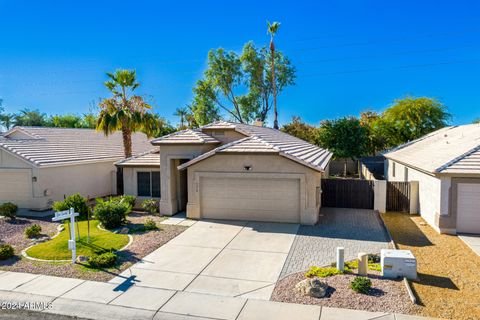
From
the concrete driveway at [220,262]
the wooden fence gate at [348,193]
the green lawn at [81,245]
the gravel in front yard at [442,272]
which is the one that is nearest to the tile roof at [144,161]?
the green lawn at [81,245]

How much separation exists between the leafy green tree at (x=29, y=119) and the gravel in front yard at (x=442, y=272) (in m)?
64.0

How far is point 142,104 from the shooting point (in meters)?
21.9

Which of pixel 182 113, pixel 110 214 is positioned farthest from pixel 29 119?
pixel 110 214

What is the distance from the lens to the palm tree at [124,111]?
20.6 metres

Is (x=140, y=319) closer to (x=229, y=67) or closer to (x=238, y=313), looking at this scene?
(x=238, y=313)

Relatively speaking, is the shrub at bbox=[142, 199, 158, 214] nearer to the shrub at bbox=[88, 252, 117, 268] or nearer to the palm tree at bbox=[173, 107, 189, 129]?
the shrub at bbox=[88, 252, 117, 268]

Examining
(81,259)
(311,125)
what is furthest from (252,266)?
(311,125)

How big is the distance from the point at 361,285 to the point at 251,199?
7.63 m

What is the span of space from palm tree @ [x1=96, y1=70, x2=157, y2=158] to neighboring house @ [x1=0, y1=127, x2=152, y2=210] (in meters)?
2.27

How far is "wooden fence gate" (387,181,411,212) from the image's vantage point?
A: 17.2 m

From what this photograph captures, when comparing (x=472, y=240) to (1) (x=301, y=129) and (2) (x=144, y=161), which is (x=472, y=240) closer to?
(2) (x=144, y=161)

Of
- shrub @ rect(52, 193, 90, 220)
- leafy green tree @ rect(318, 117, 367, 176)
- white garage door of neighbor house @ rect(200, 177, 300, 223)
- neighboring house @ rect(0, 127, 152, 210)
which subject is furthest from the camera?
leafy green tree @ rect(318, 117, 367, 176)

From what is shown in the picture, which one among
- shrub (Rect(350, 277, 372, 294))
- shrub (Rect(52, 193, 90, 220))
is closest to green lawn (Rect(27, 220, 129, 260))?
shrub (Rect(52, 193, 90, 220))

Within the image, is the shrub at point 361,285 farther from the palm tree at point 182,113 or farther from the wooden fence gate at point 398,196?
the palm tree at point 182,113
